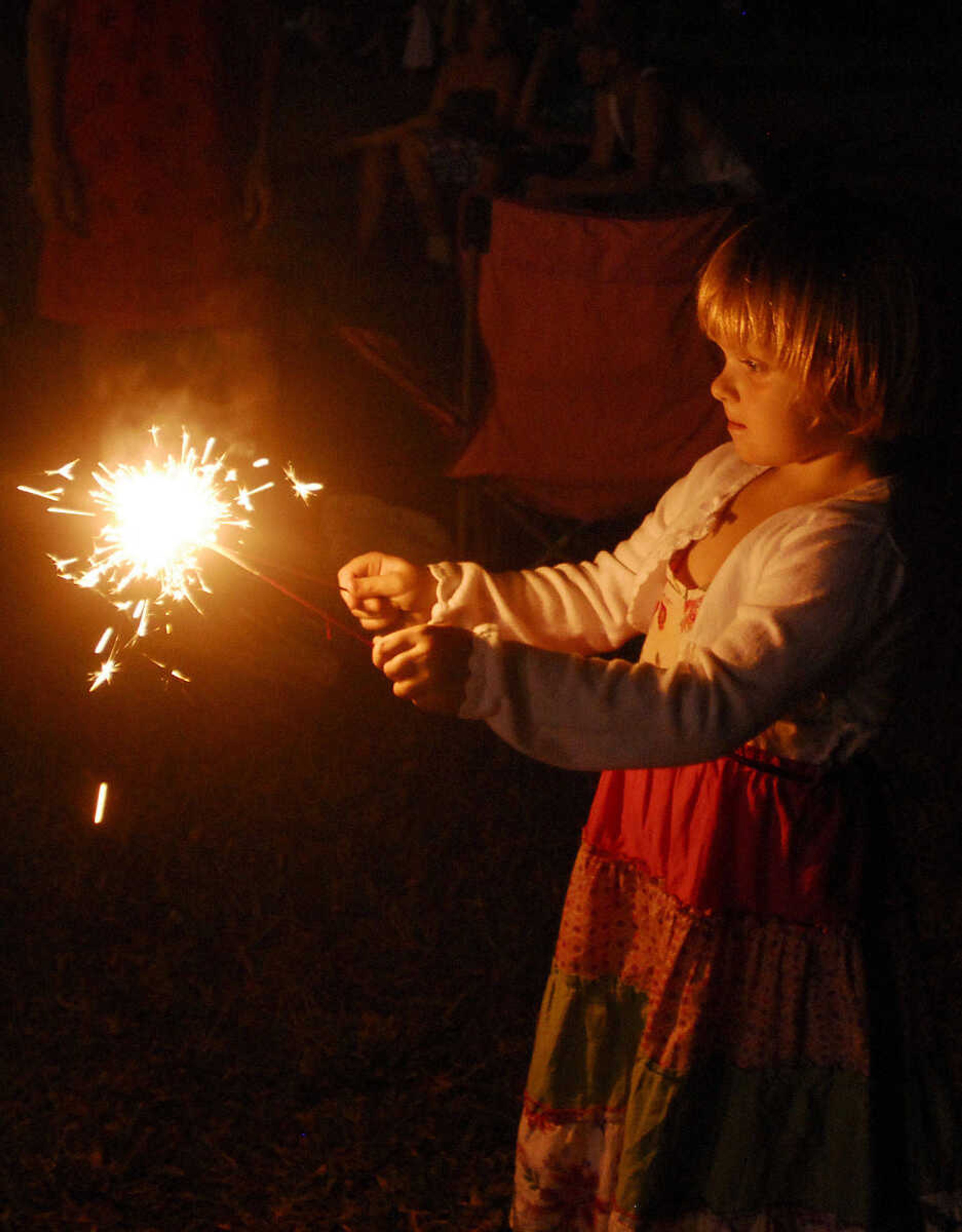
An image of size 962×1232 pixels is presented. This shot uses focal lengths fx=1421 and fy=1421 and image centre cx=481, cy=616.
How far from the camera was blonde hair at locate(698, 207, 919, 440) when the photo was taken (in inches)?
67.1

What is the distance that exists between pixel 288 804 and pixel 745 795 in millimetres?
2261

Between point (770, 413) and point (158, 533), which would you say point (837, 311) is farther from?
point (158, 533)

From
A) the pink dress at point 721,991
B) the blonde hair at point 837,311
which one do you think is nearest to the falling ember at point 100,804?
the pink dress at point 721,991

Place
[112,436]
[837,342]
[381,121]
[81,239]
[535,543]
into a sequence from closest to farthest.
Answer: [837,342] → [81,239] → [112,436] → [535,543] → [381,121]

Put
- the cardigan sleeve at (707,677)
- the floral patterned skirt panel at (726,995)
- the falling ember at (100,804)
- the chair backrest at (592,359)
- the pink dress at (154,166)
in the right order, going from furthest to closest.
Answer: the pink dress at (154,166) → the chair backrest at (592,359) → the falling ember at (100,804) → the floral patterned skirt panel at (726,995) → the cardigan sleeve at (707,677)

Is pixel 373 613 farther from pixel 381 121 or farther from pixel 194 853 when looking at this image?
pixel 381 121

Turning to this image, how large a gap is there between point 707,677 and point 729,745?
0.29ft

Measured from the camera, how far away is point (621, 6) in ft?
18.6

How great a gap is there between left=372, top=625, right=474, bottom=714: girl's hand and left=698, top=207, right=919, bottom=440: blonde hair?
54cm

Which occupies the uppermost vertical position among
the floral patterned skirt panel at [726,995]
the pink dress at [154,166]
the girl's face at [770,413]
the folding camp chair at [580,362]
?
the pink dress at [154,166]

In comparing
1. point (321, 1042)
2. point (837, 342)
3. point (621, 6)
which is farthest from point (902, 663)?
point (621, 6)

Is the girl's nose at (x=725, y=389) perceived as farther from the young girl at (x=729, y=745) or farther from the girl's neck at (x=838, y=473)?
the girl's neck at (x=838, y=473)

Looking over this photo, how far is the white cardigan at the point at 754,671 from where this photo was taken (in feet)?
5.44

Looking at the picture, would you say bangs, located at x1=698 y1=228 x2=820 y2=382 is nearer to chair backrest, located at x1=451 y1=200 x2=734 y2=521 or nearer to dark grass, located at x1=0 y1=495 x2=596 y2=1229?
dark grass, located at x1=0 y1=495 x2=596 y2=1229
